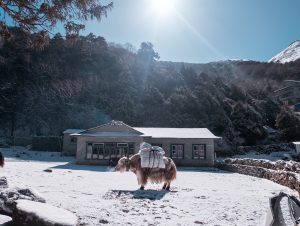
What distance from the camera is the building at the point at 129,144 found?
2970 cm

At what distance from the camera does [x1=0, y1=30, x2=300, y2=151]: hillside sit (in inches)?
2056

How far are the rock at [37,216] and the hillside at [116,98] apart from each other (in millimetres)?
38755

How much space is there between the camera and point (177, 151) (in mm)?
31047

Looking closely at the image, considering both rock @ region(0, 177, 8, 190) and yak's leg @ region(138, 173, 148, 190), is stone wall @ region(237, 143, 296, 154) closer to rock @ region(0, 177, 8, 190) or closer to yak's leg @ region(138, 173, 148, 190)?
yak's leg @ region(138, 173, 148, 190)

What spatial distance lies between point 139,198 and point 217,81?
6387 centimetres

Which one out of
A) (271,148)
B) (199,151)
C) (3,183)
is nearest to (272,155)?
(271,148)

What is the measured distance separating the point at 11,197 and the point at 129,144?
22671 millimetres

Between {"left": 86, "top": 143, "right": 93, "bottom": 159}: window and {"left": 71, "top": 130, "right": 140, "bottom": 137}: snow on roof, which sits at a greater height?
{"left": 71, "top": 130, "right": 140, "bottom": 137}: snow on roof

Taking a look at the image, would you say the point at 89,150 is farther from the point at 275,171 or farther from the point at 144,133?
the point at 275,171

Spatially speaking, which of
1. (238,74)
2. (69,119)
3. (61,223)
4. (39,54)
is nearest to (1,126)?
(69,119)

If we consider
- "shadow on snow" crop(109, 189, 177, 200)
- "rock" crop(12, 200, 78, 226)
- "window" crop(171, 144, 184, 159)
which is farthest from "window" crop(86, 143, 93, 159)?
"rock" crop(12, 200, 78, 226)

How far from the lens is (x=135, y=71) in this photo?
73500 mm

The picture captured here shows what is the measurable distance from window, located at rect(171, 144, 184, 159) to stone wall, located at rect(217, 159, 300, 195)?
4120 mm

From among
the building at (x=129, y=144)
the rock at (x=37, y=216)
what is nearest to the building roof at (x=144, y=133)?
the building at (x=129, y=144)
